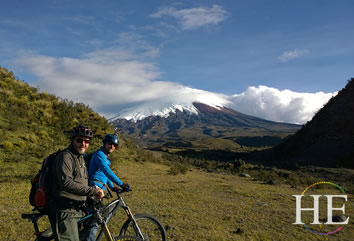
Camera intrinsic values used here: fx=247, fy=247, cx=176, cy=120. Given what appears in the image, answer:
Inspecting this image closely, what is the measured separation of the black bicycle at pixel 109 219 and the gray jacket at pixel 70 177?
529 millimetres

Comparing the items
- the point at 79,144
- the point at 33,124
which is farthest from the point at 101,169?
the point at 33,124

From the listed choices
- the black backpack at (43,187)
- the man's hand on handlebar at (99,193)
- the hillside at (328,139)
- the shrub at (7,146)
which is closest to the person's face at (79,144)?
the black backpack at (43,187)

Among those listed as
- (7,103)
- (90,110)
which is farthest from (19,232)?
(90,110)

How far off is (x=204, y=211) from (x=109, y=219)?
597cm

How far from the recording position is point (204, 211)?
9.79 metres

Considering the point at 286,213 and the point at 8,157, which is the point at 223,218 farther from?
the point at 8,157

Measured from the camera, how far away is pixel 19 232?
6.85 m

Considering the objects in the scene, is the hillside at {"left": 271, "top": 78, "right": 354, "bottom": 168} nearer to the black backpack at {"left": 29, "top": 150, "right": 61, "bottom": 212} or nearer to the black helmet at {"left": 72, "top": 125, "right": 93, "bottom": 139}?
the black helmet at {"left": 72, "top": 125, "right": 93, "bottom": 139}

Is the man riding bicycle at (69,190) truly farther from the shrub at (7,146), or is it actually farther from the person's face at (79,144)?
the shrub at (7,146)

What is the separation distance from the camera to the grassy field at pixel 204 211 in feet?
24.2

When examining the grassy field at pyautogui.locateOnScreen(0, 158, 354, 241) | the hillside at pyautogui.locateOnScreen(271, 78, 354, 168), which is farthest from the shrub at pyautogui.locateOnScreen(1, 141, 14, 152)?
the hillside at pyautogui.locateOnScreen(271, 78, 354, 168)

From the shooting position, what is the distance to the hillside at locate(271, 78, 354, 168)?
102ft

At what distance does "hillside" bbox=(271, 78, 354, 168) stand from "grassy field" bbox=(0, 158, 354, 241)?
63.5 ft

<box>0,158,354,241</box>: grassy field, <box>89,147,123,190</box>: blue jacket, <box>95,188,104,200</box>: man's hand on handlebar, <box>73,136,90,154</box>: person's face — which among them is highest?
<box>73,136,90,154</box>: person's face
